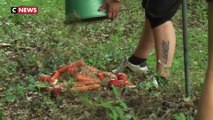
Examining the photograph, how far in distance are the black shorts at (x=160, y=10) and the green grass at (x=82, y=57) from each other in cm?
42

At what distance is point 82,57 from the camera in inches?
161

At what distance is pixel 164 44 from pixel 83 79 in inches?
25.3

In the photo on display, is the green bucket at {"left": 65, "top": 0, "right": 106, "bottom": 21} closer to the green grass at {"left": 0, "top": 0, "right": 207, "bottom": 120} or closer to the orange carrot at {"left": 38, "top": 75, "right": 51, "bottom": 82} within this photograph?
the green grass at {"left": 0, "top": 0, "right": 207, "bottom": 120}

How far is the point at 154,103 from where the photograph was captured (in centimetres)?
298

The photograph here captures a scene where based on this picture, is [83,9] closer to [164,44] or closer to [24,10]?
[164,44]

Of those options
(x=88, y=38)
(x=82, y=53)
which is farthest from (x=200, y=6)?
(x=82, y=53)

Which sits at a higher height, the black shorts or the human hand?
the human hand

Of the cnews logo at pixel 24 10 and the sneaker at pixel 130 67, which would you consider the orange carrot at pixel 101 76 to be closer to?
the sneaker at pixel 130 67

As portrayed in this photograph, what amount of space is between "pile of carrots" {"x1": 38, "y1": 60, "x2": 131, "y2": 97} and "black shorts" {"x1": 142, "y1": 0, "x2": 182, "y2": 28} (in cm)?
49

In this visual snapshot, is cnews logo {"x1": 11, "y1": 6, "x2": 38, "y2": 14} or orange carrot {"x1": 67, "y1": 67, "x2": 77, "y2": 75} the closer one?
orange carrot {"x1": 67, "y1": 67, "x2": 77, "y2": 75}

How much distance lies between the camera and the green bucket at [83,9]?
292 cm

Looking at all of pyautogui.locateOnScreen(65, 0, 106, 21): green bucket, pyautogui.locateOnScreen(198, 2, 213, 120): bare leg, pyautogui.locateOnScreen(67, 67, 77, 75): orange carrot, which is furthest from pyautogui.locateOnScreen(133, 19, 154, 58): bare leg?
pyautogui.locateOnScreen(198, 2, 213, 120): bare leg

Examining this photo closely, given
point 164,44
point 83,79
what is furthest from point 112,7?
point 83,79

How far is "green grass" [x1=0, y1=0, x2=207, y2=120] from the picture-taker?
2.93m
